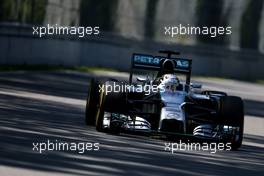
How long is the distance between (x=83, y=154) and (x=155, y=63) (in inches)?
207

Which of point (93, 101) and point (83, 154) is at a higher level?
point (93, 101)

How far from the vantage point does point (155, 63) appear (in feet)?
60.0

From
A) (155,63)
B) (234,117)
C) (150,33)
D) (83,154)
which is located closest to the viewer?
(83,154)

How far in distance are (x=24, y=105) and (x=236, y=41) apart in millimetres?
31040

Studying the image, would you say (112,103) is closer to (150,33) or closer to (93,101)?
(93,101)

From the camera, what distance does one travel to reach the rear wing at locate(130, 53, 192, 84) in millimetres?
18281

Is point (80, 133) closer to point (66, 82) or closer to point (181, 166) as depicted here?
point (181, 166)

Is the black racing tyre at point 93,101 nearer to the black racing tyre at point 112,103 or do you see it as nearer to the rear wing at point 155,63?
the rear wing at point 155,63

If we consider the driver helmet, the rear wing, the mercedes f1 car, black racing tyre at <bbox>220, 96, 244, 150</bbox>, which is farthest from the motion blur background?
black racing tyre at <bbox>220, 96, 244, 150</bbox>

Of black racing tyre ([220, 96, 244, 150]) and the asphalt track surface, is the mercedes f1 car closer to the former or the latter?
black racing tyre ([220, 96, 244, 150])

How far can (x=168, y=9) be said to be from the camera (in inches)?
2020

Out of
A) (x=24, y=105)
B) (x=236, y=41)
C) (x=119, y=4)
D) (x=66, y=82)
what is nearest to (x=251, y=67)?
(x=236, y=41)

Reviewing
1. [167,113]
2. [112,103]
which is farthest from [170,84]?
[112,103]

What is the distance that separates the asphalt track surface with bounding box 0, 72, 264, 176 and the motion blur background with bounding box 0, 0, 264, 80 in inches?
693
